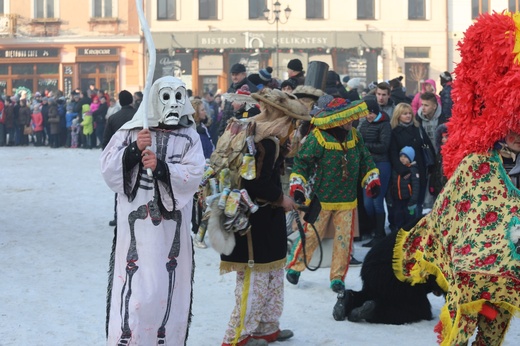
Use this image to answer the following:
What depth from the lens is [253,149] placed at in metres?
6.01

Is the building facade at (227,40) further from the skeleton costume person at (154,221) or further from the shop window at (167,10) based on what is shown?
the skeleton costume person at (154,221)

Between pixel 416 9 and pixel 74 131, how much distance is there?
1819cm

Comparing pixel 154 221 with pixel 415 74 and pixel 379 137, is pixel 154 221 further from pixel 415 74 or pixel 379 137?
pixel 415 74

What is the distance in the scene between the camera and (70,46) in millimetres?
39594

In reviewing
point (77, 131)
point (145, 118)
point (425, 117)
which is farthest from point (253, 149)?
point (77, 131)

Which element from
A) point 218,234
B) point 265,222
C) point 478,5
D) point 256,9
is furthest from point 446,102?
point 478,5

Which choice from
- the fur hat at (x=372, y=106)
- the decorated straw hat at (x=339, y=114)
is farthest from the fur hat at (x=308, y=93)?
the fur hat at (x=372, y=106)

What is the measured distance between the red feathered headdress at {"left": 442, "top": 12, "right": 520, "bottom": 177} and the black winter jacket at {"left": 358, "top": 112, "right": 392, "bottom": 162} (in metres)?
4.68

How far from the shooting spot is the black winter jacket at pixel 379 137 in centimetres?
998

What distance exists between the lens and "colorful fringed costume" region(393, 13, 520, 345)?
465 centimetres

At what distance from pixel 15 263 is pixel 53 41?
3183 cm

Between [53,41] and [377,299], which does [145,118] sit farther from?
[53,41]

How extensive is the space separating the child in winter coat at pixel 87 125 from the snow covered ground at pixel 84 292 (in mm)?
12761

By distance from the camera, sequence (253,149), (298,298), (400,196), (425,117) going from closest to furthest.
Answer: (253,149) < (298,298) < (400,196) < (425,117)
